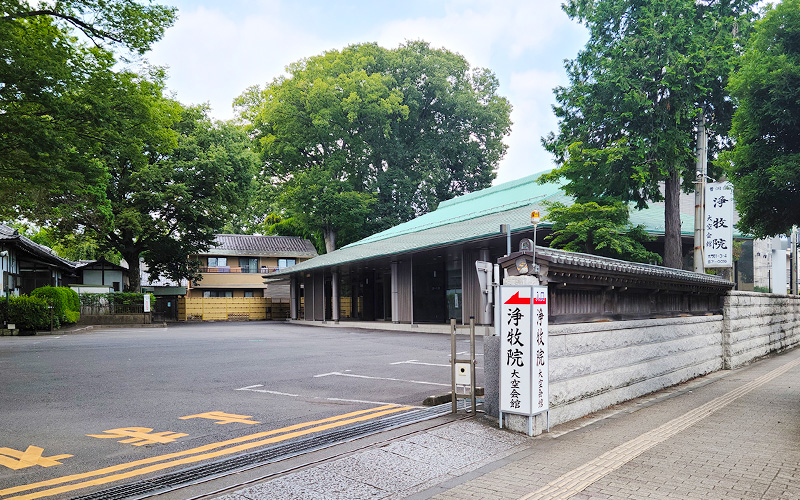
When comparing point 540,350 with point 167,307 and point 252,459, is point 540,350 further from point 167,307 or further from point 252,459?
point 167,307

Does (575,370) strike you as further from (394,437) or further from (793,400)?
(793,400)

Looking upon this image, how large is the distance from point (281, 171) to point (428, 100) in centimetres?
1390

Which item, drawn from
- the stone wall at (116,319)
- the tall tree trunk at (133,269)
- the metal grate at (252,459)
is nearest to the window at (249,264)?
the tall tree trunk at (133,269)

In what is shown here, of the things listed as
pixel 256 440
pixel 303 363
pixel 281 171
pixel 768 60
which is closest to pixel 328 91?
pixel 281 171

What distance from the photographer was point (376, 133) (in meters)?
47.9

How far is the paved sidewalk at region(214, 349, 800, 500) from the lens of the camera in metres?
5.45

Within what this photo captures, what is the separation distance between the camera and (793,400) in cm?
1062

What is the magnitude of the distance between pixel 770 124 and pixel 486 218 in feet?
57.1

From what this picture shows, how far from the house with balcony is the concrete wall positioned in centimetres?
4509

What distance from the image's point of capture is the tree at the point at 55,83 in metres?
12.6

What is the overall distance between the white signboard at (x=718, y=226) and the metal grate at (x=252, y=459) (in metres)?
12.2

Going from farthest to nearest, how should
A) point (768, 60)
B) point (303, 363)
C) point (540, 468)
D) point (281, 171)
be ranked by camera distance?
1. point (281, 171)
2. point (303, 363)
3. point (768, 60)
4. point (540, 468)

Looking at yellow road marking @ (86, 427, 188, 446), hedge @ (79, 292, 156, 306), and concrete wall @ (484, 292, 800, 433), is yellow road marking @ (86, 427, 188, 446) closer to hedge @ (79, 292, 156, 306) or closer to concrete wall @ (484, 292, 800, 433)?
concrete wall @ (484, 292, 800, 433)

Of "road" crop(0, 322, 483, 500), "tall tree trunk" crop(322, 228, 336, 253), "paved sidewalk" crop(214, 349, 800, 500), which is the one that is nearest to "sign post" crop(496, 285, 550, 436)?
"paved sidewalk" crop(214, 349, 800, 500)
